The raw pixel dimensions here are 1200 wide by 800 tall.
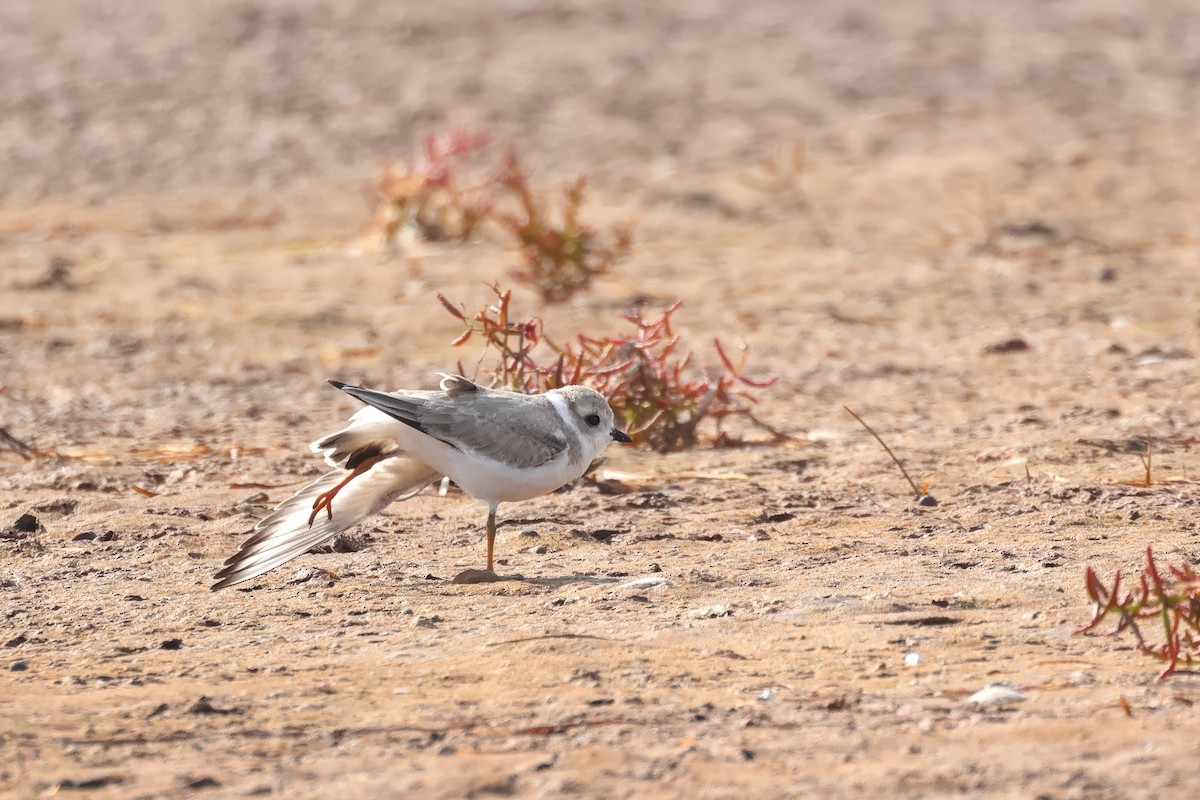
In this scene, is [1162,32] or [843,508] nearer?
[843,508]

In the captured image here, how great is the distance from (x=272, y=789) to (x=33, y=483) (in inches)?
128

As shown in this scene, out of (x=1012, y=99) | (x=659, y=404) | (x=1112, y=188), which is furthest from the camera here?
(x=1012, y=99)

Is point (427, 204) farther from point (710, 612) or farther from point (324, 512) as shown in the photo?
point (710, 612)

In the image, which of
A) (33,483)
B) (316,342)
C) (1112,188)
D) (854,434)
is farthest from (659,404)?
(1112,188)

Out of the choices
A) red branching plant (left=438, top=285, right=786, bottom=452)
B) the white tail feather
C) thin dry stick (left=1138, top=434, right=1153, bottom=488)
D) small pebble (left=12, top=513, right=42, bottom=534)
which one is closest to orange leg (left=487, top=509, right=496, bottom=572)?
the white tail feather

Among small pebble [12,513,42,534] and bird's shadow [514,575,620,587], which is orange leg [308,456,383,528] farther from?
small pebble [12,513,42,534]

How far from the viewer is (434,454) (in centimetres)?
507

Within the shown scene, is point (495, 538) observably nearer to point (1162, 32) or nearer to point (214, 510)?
point (214, 510)

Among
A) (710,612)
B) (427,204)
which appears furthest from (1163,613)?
(427,204)

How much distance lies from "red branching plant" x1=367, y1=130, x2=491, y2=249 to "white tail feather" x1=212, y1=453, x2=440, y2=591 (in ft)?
19.0

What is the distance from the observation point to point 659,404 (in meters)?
6.67

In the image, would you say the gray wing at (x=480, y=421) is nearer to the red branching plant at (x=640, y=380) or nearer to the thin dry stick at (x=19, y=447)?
the red branching plant at (x=640, y=380)

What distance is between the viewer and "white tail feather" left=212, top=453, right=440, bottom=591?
5000 millimetres

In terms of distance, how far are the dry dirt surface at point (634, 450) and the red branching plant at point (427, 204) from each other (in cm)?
45
